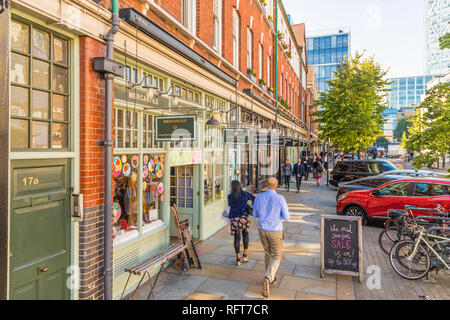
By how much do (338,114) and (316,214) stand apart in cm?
1036

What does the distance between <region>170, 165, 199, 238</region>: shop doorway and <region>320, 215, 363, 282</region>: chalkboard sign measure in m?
3.43

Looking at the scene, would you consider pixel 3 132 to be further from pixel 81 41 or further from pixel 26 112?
pixel 81 41

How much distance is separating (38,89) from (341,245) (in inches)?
214

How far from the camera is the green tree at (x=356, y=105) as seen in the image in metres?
19.2

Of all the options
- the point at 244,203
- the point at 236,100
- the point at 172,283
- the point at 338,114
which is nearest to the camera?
the point at 172,283

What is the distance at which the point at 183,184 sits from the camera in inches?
324

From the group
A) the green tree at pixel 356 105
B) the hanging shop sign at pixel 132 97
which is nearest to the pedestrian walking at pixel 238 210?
the hanging shop sign at pixel 132 97

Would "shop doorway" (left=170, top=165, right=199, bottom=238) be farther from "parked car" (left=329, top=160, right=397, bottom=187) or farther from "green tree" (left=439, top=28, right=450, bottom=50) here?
"parked car" (left=329, top=160, right=397, bottom=187)

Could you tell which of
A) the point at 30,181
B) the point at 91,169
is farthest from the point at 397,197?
the point at 30,181

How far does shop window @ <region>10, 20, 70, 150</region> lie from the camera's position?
346cm

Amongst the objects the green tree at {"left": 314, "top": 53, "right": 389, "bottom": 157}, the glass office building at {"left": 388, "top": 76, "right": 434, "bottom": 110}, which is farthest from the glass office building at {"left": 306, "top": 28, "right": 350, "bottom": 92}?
the glass office building at {"left": 388, "top": 76, "right": 434, "bottom": 110}

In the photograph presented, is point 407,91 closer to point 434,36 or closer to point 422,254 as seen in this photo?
point 434,36

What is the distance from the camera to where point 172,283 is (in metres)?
5.59

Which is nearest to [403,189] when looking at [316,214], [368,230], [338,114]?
[368,230]
